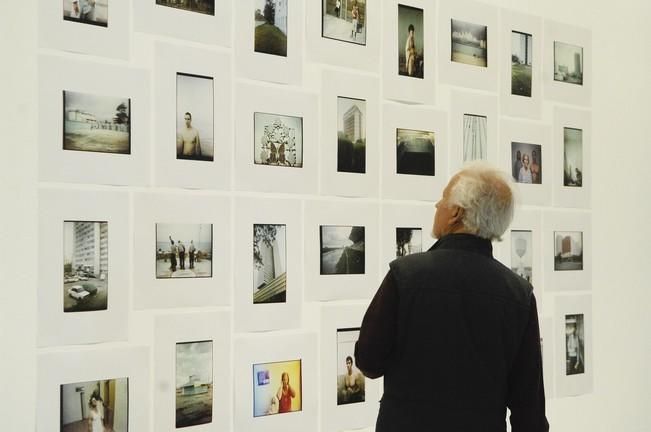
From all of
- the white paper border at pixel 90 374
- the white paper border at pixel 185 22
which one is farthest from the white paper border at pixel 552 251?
the white paper border at pixel 90 374

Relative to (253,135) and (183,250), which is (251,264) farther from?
(253,135)

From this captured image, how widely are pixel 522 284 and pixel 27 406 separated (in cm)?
129

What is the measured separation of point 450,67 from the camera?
2400mm

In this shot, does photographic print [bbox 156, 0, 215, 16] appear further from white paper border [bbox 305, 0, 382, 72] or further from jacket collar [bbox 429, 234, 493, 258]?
jacket collar [bbox 429, 234, 493, 258]

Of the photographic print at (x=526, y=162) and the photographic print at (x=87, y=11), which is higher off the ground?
the photographic print at (x=87, y=11)

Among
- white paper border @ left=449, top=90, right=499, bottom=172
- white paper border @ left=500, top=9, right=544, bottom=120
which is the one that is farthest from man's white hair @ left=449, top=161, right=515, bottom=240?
white paper border @ left=500, top=9, right=544, bottom=120

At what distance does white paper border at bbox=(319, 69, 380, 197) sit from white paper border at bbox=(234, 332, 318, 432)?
491 mm

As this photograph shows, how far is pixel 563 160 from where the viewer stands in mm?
2719

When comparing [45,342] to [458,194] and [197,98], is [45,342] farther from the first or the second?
[458,194]

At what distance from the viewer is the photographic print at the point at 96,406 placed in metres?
1.65

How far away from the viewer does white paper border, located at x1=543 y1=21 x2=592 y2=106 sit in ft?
8.82

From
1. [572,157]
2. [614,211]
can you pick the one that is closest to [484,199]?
[572,157]

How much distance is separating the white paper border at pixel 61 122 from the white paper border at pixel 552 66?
1.70 meters

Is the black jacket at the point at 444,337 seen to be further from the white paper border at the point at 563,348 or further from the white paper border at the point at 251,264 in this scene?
the white paper border at the point at 563,348
